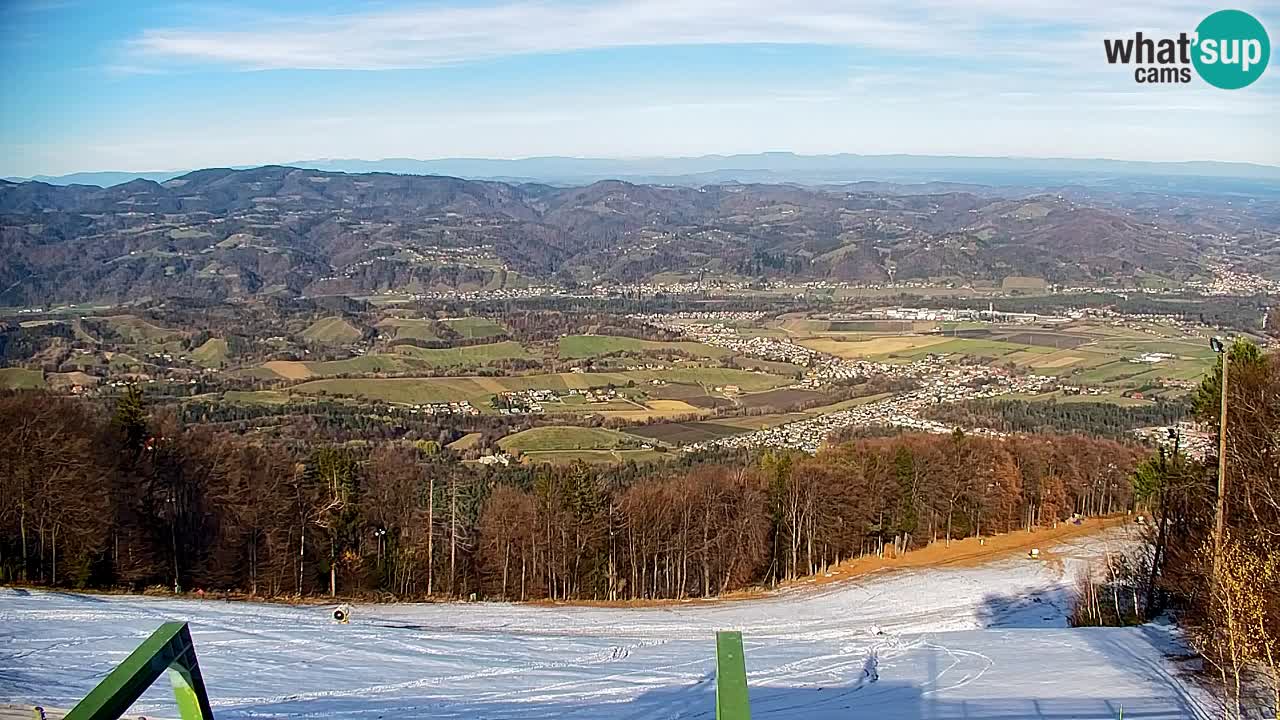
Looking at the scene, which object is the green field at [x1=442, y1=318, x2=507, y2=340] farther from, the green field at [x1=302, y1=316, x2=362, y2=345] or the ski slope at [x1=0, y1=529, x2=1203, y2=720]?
the ski slope at [x1=0, y1=529, x2=1203, y2=720]

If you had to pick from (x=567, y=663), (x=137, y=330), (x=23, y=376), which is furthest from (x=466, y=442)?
(x=137, y=330)

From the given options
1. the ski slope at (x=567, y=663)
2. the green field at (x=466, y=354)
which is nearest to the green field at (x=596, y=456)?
the ski slope at (x=567, y=663)

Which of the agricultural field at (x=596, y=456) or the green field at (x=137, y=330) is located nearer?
the agricultural field at (x=596, y=456)

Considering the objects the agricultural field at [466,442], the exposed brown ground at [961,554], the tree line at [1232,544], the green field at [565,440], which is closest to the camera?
the tree line at [1232,544]

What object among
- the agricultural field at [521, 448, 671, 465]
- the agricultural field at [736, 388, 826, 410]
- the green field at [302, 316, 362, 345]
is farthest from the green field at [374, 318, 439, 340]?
the agricultural field at [521, 448, 671, 465]

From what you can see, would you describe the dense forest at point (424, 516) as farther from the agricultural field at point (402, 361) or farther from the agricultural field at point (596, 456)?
the agricultural field at point (402, 361)

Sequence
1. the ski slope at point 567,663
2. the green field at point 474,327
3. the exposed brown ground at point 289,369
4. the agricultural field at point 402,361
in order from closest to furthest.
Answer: the ski slope at point 567,663, the exposed brown ground at point 289,369, the agricultural field at point 402,361, the green field at point 474,327
